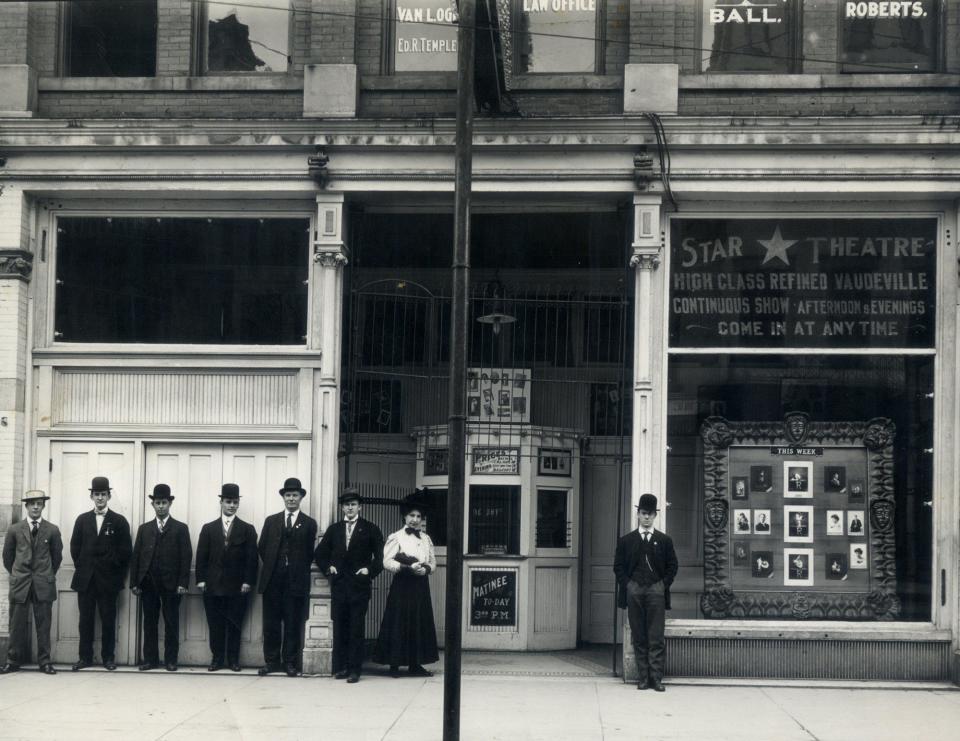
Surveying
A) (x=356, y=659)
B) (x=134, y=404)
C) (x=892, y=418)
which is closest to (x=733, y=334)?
(x=892, y=418)

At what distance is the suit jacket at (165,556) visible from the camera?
11.9 meters

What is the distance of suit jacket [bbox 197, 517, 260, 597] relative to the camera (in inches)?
466

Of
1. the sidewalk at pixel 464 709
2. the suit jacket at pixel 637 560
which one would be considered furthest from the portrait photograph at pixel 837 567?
→ the suit jacket at pixel 637 560

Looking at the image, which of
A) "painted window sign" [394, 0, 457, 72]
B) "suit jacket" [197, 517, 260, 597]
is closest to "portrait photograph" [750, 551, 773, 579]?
"suit jacket" [197, 517, 260, 597]

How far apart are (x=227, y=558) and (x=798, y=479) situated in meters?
5.53

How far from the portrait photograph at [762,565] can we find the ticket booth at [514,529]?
97.3 inches

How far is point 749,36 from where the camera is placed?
39.4 ft

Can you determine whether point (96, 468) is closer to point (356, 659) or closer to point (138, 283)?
point (138, 283)

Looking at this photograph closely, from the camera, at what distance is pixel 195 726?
9.37 m

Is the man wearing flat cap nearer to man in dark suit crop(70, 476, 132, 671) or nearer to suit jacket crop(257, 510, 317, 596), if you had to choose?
man in dark suit crop(70, 476, 132, 671)

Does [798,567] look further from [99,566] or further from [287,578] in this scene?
[99,566]

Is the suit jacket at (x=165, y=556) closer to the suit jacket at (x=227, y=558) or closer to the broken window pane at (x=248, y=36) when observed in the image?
the suit jacket at (x=227, y=558)

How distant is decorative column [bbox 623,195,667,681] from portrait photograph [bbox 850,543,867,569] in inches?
72.3

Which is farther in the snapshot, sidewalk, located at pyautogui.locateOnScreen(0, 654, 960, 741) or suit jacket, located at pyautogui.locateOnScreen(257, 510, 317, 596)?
suit jacket, located at pyautogui.locateOnScreen(257, 510, 317, 596)
